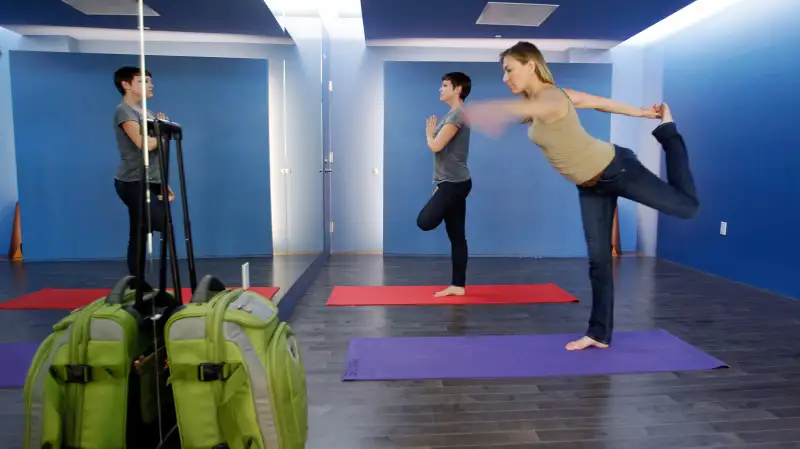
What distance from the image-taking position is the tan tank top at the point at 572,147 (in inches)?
89.2

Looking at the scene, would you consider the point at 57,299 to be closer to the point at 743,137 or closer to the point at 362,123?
the point at 362,123

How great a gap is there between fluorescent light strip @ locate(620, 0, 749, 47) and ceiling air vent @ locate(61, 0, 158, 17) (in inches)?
181

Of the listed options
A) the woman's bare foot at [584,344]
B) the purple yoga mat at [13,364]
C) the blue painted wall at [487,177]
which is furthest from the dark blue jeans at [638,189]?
the blue painted wall at [487,177]

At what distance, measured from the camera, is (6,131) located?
149cm

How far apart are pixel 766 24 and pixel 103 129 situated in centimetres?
453

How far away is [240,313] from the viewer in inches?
55.6

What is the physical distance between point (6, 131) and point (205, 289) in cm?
70

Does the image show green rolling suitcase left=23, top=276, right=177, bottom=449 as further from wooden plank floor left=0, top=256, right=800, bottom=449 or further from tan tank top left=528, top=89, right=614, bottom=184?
tan tank top left=528, top=89, right=614, bottom=184

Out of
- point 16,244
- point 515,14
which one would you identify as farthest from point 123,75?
point 515,14

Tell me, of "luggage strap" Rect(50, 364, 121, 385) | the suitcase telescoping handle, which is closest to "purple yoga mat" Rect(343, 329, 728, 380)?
the suitcase telescoping handle

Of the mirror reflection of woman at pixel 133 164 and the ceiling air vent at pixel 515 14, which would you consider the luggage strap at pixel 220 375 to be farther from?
the ceiling air vent at pixel 515 14

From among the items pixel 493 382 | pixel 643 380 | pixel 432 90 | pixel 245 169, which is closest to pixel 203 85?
pixel 245 169

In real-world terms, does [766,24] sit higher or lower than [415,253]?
higher

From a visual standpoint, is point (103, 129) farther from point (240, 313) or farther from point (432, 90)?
point (432, 90)
